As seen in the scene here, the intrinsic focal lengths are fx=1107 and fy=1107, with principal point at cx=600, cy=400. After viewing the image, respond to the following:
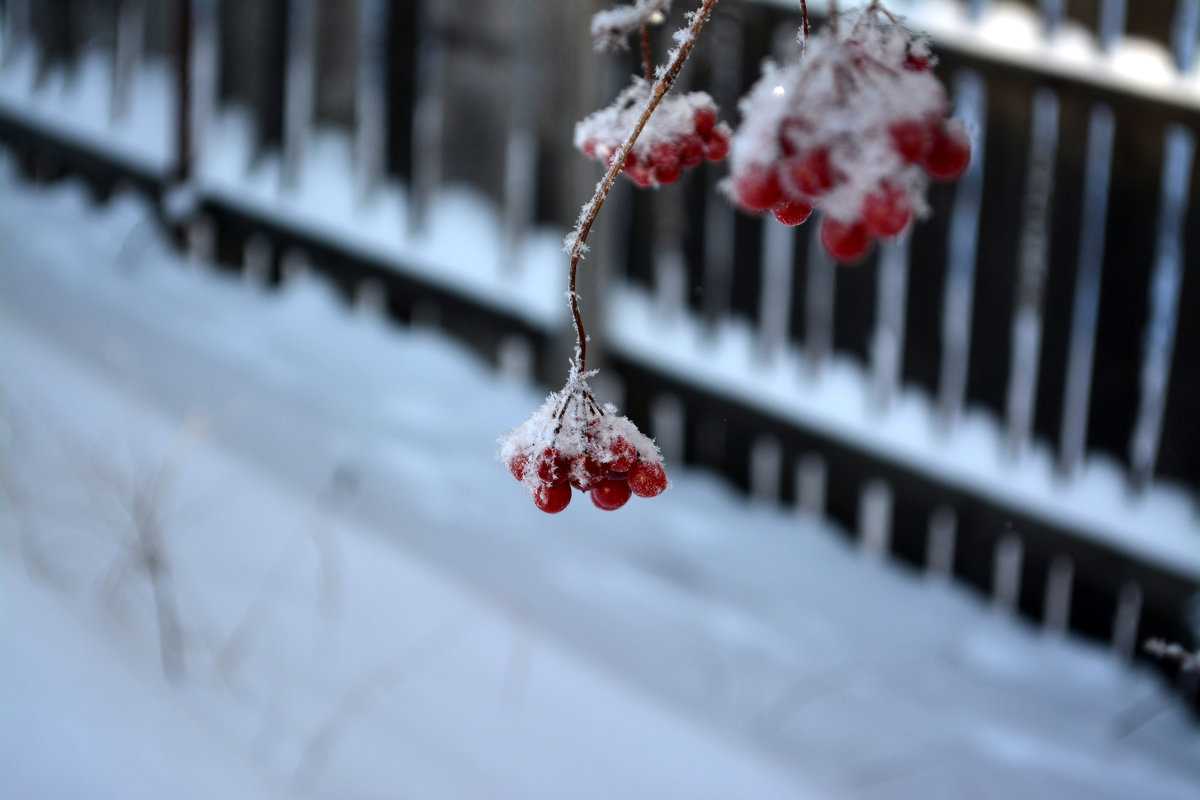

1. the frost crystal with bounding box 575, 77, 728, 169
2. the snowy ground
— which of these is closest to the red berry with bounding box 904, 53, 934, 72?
the frost crystal with bounding box 575, 77, 728, 169

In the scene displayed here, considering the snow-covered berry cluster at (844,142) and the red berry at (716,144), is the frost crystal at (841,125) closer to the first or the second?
the snow-covered berry cluster at (844,142)

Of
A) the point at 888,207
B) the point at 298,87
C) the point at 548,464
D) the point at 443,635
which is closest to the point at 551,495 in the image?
the point at 548,464

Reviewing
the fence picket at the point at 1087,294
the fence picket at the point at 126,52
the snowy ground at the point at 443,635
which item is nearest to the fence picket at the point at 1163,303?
the fence picket at the point at 1087,294

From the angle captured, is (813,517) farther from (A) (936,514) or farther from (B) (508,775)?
(B) (508,775)

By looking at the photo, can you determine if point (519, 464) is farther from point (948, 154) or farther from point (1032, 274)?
point (1032, 274)

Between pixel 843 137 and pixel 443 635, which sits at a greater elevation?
pixel 843 137

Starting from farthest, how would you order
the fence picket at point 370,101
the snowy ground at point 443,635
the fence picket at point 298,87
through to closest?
the fence picket at point 298,87 < the fence picket at point 370,101 < the snowy ground at point 443,635
